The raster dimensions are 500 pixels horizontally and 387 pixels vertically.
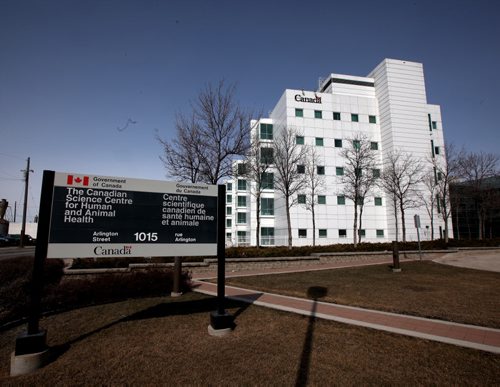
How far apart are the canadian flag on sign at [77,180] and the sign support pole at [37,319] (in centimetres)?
28

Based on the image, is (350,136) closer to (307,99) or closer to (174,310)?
(307,99)

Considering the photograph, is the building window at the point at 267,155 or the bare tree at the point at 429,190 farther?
the bare tree at the point at 429,190

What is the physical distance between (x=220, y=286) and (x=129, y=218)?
246 cm

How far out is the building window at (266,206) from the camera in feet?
127

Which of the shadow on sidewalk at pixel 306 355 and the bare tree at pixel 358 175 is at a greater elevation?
the bare tree at pixel 358 175

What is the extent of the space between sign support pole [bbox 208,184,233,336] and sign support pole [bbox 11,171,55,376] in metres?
2.91

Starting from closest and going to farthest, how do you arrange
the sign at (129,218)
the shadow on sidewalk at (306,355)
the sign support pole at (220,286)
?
the shadow on sidewalk at (306,355) → the sign at (129,218) → the sign support pole at (220,286)

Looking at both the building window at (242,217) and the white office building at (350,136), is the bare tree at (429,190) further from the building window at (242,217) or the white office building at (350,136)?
the building window at (242,217)

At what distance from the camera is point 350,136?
3844 cm

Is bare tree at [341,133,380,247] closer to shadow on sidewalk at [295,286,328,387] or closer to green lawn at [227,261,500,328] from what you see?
green lawn at [227,261,500,328]

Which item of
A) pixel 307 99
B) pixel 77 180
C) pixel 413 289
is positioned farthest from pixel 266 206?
pixel 77 180

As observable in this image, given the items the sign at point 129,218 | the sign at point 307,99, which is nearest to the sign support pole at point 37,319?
the sign at point 129,218

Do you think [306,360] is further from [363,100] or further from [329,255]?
[363,100]

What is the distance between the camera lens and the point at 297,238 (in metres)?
34.5
